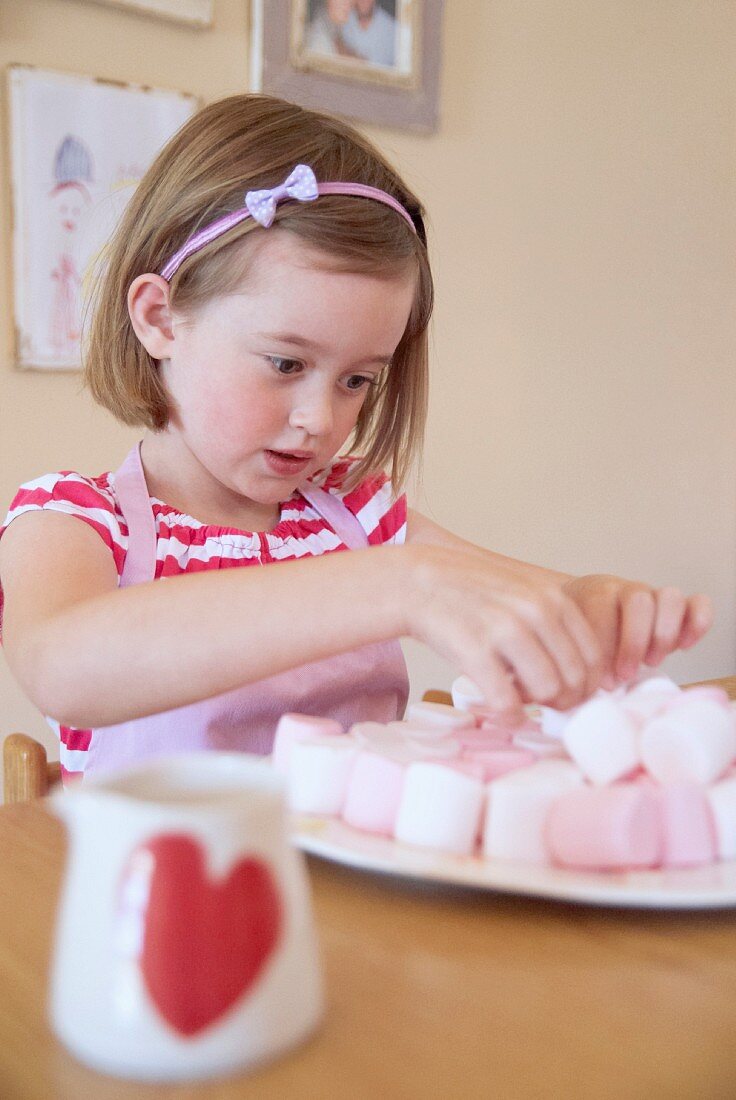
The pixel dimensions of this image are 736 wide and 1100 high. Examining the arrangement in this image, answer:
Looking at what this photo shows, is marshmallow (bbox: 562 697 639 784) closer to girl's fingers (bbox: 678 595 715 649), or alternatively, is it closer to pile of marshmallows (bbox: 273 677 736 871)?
pile of marshmallows (bbox: 273 677 736 871)

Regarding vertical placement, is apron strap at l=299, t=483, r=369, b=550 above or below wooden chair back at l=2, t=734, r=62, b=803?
above

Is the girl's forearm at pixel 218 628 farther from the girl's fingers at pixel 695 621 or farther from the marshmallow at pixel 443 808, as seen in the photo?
the girl's fingers at pixel 695 621

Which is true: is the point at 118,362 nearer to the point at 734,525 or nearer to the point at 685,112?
the point at 685,112

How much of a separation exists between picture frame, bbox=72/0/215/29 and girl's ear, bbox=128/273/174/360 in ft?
2.81

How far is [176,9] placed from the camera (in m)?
1.75

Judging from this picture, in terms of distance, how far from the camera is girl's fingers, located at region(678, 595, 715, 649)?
791 mm

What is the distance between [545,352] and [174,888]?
2.15 meters

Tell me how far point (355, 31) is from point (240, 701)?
150cm

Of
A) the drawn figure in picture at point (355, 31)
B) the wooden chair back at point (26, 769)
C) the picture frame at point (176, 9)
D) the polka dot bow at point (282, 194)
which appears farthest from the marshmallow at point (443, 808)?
the drawn figure in picture at point (355, 31)

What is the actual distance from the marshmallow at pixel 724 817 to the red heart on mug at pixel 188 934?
10.4 inches

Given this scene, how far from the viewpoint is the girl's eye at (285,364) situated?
943 millimetres

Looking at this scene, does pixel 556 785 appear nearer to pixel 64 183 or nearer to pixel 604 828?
pixel 604 828

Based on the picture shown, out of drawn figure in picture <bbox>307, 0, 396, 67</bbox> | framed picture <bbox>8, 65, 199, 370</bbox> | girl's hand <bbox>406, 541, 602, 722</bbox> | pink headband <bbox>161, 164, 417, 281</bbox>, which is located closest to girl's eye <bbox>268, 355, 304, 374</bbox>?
pink headband <bbox>161, 164, 417, 281</bbox>

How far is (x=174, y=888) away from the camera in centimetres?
35
